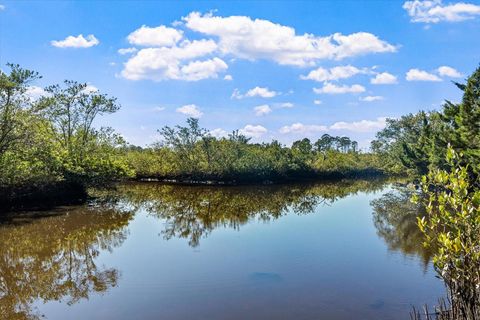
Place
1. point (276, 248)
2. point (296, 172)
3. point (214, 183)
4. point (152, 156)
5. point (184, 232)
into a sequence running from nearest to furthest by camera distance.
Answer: point (276, 248) < point (184, 232) < point (214, 183) < point (152, 156) < point (296, 172)

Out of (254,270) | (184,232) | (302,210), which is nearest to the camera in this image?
(254,270)

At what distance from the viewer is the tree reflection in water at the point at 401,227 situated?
1463 cm

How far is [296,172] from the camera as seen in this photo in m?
52.2

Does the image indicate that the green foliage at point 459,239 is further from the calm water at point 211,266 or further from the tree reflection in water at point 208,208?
the tree reflection in water at point 208,208

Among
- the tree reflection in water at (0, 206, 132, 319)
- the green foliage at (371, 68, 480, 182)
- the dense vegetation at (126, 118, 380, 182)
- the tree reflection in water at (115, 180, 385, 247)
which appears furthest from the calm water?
the dense vegetation at (126, 118, 380, 182)

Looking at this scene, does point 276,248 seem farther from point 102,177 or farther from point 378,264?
point 102,177

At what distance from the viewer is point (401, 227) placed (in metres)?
18.8

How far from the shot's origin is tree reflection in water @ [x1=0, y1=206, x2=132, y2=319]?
9.69 m

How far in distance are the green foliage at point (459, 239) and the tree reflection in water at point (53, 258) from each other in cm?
826

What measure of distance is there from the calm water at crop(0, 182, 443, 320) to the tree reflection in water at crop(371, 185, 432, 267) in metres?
0.07

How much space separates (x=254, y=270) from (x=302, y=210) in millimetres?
13726

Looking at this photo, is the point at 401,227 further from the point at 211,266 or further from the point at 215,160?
the point at 215,160

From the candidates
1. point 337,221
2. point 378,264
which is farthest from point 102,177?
point 378,264

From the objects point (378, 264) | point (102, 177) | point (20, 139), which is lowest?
point (378, 264)
